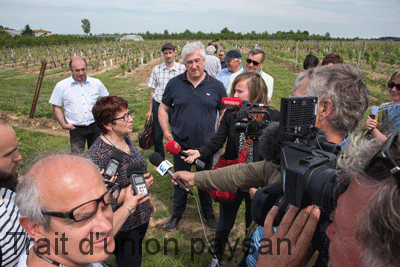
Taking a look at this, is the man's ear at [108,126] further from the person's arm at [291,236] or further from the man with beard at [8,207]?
the person's arm at [291,236]

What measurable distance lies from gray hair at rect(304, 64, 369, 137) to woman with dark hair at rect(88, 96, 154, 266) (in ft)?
5.01

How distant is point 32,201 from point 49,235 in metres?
0.18

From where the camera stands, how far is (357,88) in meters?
1.50

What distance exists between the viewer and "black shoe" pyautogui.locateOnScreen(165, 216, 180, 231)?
349 cm

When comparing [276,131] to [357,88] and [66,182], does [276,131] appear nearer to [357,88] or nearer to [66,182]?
[357,88]

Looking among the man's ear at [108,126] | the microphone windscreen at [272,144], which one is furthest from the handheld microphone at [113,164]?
the microphone windscreen at [272,144]

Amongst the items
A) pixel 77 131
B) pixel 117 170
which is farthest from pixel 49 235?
pixel 77 131

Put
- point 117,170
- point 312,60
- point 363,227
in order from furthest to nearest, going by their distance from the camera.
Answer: point 312,60
point 117,170
point 363,227

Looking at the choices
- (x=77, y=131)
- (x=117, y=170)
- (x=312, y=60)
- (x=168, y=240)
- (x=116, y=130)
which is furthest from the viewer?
(x=312, y=60)

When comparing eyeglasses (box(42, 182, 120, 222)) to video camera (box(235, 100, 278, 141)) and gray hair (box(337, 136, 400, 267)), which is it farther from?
gray hair (box(337, 136, 400, 267))

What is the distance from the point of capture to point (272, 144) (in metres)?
1.21

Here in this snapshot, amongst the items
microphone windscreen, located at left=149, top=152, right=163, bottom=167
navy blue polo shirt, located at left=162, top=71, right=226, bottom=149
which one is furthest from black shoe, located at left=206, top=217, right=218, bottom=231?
microphone windscreen, located at left=149, top=152, right=163, bottom=167

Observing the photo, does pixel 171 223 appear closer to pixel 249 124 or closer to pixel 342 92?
pixel 249 124

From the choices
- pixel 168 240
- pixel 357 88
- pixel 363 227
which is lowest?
pixel 168 240
